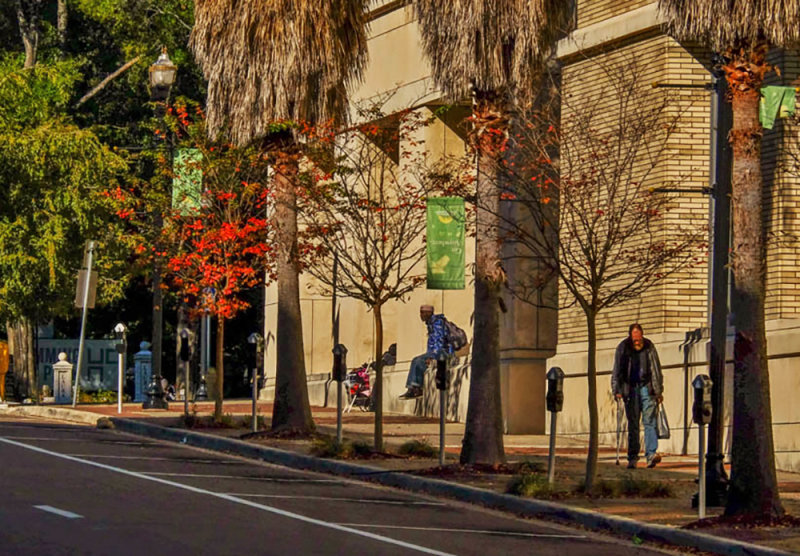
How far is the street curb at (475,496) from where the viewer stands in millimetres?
14984

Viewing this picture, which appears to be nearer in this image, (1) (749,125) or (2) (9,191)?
(1) (749,125)

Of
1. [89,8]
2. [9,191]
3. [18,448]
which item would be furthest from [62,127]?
[18,448]

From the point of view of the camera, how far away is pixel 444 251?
28.1 m

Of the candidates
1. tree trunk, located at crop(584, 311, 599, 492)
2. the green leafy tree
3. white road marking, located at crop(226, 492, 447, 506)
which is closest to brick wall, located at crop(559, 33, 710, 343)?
tree trunk, located at crop(584, 311, 599, 492)

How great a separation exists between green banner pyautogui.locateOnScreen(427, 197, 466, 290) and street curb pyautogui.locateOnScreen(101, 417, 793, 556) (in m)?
4.26

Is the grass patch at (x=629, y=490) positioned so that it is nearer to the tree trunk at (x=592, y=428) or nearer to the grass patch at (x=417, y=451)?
the tree trunk at (x=592, y=428)

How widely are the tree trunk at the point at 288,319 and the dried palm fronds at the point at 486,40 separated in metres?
5.26

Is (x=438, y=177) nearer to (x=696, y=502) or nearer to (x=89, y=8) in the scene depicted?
(x=696, y=502)

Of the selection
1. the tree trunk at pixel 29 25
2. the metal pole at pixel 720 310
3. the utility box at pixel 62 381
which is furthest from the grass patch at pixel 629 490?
the tree trunk at pixel 29 25

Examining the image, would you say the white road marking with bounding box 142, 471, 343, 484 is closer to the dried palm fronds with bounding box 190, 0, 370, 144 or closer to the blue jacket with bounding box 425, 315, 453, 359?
the dried palm fronds with bounding box 190, 0, 370, 144

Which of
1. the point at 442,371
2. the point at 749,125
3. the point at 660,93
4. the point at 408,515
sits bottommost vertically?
the point at 408,515

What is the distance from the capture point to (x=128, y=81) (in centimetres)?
5456

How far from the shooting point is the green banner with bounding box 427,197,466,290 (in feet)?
85.7

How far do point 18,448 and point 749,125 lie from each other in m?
10.7
